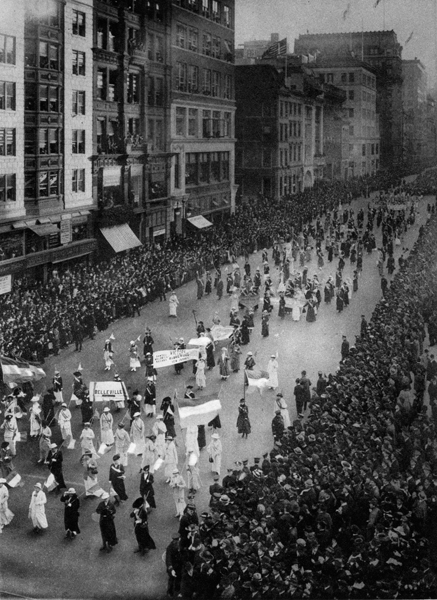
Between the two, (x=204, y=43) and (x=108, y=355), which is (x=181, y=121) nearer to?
(x=204, y=43)

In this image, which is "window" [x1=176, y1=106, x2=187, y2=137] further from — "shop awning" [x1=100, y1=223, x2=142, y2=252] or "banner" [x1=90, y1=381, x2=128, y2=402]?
"banner" [x1=90, y1=381, x2=128, y2=402]

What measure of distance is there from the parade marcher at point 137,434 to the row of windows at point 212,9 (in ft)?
133

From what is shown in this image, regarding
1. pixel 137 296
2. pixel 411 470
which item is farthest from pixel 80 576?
pixel 137 296

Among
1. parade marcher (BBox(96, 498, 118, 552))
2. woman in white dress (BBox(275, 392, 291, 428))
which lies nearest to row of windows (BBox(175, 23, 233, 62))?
woman in white dress (BBox(275, 392, 291, 428))

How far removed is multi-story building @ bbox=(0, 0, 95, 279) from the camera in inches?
1492

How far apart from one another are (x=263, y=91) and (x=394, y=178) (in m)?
17.5

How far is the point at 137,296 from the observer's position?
3894 cm

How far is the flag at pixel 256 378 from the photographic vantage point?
24719 mm

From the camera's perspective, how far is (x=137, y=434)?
22.2 meters

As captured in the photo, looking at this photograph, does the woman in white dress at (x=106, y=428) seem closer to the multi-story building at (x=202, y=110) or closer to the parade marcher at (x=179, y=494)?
the parade marcher at (x=179, y=494)

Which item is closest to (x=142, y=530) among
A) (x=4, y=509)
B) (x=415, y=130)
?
(x=4, y=509)

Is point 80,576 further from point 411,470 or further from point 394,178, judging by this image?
point 394,178

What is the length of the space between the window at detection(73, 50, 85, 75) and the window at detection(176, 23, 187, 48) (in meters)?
14.0

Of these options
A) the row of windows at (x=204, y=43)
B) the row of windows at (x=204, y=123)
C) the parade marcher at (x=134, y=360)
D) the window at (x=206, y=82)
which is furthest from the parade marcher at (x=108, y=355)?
the window at (x=206, y=82)
